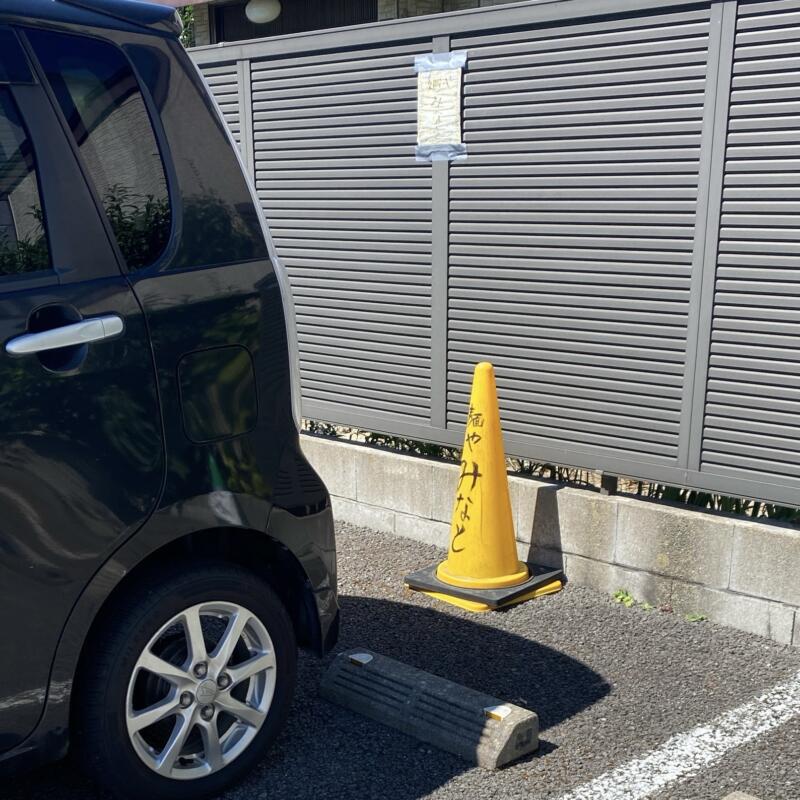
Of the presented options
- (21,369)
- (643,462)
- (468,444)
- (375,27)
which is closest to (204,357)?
(21,369)

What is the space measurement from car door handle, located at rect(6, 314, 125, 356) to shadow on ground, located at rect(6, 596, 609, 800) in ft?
4.79

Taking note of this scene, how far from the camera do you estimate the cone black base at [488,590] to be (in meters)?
4.75

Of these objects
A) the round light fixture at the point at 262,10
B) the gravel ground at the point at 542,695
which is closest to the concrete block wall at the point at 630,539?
the gravel ground at the point at 542,695

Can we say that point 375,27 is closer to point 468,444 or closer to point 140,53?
point 468,444

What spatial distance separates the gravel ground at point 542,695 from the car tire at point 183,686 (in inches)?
8.8

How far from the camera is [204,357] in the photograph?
300 centimetres

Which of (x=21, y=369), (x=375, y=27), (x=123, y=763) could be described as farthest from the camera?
(x=375, y=27)

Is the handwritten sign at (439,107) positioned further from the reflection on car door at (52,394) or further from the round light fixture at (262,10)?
the round light fixture at (262,10)

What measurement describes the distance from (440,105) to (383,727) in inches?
122

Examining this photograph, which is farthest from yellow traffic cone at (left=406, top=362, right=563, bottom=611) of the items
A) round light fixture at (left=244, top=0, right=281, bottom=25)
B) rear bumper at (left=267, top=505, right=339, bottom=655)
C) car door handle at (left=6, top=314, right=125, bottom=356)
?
round light fixture at (left=244, top=0, right=281, bottom=25)

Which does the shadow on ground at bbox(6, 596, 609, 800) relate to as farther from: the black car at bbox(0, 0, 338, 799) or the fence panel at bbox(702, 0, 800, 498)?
the fence panel at bbox(702, 0, 800, 498)

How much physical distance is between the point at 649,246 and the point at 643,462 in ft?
3.23

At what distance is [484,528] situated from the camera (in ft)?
16.0

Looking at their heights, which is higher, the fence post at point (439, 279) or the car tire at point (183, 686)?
the fence post at point (439, 279)
